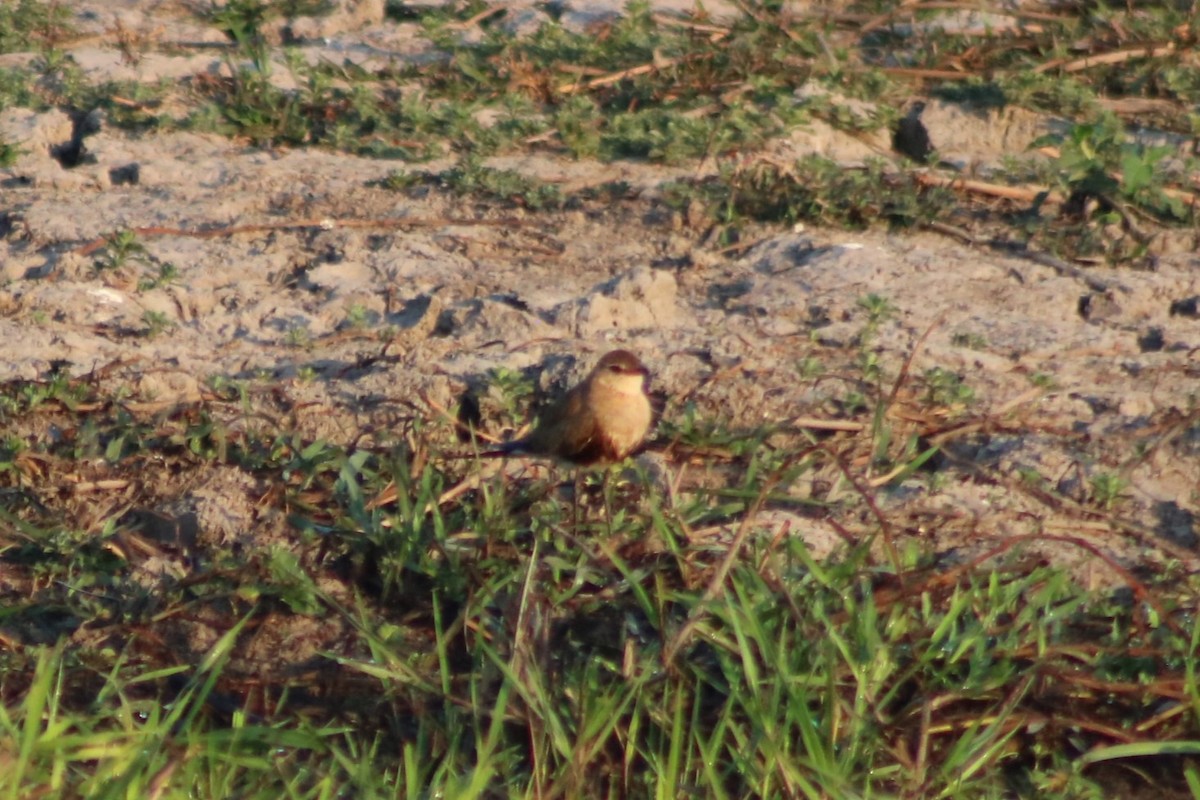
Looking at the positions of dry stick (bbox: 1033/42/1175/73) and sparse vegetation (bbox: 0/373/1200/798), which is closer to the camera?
sparse vegetation (bbox: 0/373/1200/798)

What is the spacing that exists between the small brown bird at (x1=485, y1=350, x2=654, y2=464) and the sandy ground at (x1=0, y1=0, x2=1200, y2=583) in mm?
352

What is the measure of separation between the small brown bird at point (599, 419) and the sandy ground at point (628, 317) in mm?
352

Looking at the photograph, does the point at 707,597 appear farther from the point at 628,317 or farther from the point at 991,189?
the point at 991,189

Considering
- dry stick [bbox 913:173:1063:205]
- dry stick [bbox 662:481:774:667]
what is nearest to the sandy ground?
dry stick [bbox 913:173:1063:205]

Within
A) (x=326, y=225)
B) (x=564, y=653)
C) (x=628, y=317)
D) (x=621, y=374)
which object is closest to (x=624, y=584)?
(x=564, y=653)

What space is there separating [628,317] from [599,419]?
3.14ft

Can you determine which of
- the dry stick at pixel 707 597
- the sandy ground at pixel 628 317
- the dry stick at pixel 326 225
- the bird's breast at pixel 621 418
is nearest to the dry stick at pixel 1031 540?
the sandy ground at pixel 628 317

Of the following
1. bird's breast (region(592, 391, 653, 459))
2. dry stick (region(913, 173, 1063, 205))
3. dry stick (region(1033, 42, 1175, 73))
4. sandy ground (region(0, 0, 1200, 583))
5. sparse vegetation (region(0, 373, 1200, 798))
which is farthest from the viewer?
dry stick (region(1033, 42, 1175, 73))

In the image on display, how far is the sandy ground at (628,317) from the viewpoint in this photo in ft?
15.2

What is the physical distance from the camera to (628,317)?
5391 mm

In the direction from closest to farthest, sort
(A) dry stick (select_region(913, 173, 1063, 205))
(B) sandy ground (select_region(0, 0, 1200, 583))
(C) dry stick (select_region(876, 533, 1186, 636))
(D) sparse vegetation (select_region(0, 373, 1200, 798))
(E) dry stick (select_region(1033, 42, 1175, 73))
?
1. (D) sparse vegetation (select_region(0, 373, 1200, 798))
2. (C) dry stick (select_region(876, 533, 1186, 636))
3. (B) sandy ground (select_region(0, 0, 1200, 583))
4. (A) dry stick (select_region(913, 173, 1063, 205))
5. (E) dry stick (select_region(1033, 42, 1175, 73))

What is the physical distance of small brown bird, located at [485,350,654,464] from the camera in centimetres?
454

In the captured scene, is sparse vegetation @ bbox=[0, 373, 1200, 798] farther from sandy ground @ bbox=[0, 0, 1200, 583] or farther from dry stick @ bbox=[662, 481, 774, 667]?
sandy ground @ bbox=[0, 0, 1200, 583]

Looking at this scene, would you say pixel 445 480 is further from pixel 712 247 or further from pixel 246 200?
pixel 246 200
